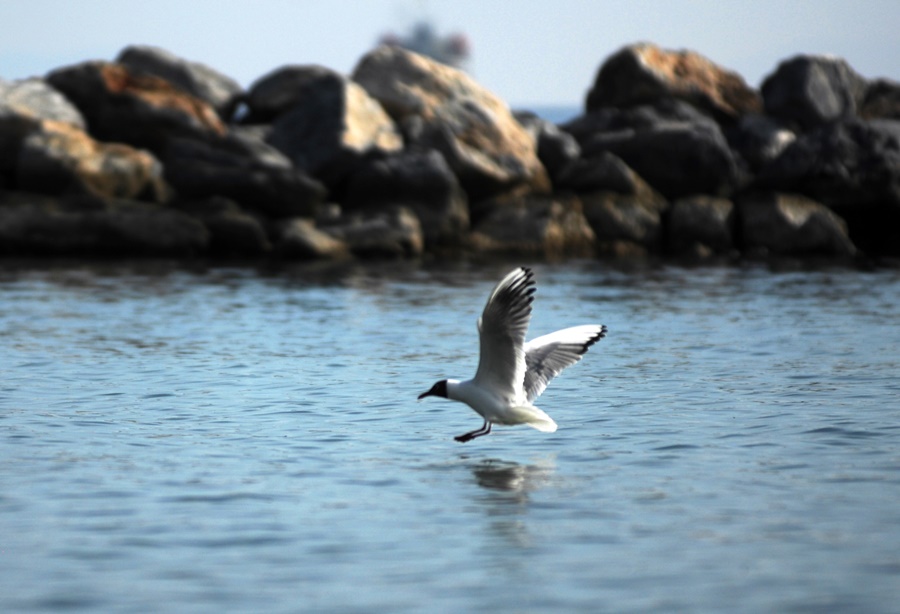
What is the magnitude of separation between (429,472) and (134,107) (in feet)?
79.5

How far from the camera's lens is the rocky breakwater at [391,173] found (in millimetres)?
30656

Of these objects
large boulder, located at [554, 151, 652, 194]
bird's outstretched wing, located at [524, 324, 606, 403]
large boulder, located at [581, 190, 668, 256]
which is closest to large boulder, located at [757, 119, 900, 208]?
large boulder, located at [581, 190, 668, 256]

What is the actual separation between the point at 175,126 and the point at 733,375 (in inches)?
805

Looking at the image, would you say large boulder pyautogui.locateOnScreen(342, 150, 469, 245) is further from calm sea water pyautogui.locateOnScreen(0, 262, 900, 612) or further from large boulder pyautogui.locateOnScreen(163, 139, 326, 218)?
calm sea water pyautogui.locateOnScreen(0, 262, 900, 612)

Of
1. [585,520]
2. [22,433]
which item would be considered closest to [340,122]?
[22,433]

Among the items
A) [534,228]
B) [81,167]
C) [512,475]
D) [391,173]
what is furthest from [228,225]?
[512,475]

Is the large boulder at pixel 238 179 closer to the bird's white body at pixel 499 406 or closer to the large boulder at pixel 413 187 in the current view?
the large boulder at pixel 413 187

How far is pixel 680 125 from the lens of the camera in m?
34.4

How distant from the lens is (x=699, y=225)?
33.2 m

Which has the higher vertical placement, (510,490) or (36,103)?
(36,103)

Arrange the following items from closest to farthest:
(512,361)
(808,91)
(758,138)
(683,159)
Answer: (512,361) → (683,159) → (758,138) → (808,91)

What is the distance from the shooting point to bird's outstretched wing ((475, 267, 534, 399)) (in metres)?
9.85

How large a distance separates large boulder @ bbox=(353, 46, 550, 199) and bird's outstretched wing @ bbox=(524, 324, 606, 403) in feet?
67.8

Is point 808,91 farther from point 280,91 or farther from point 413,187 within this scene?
point 280,91
